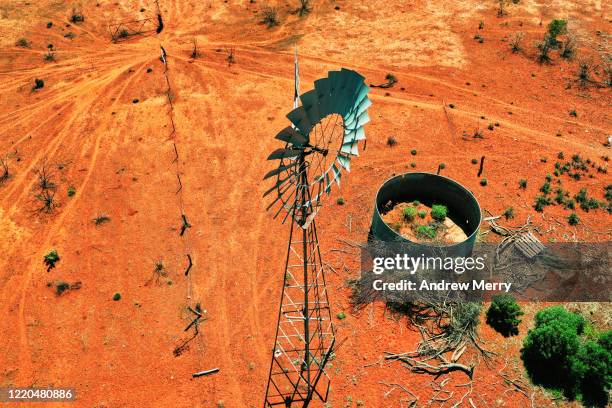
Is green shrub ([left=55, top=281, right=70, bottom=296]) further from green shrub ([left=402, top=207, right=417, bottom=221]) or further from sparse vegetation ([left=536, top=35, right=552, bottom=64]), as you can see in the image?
sparse vegetation ([left=536, top=35, right=552, bottom=64])

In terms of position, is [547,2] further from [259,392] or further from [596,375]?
[259,392]

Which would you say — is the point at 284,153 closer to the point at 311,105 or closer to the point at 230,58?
the point at 311,105

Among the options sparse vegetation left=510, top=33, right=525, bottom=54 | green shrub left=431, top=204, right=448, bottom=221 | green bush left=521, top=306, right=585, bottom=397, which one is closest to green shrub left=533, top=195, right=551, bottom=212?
green shrub left=431, top=204, right=448, bottom=221

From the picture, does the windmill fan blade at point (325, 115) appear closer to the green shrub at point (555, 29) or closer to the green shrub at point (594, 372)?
the green shrub at point (594, 372)

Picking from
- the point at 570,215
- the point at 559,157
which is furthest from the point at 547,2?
the point at 570,215

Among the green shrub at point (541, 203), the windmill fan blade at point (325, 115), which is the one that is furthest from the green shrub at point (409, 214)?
the windmill fan blade at point (325, 115)

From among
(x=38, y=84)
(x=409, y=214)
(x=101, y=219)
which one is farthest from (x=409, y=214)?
(x=38, y=84)
